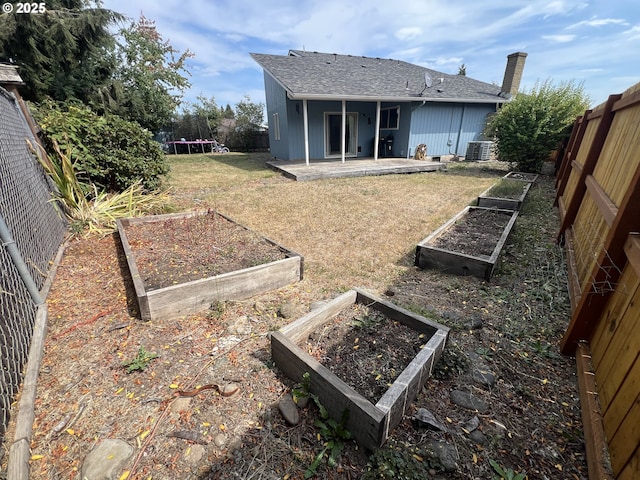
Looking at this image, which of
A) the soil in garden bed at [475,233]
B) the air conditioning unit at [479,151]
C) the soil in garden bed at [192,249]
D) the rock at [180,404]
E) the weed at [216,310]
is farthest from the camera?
the air conditioning unit at [479,151]

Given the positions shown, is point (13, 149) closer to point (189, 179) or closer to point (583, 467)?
point (583, 467)

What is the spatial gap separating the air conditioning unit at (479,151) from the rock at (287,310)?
1326cm

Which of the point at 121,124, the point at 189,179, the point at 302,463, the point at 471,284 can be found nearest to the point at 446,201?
the point at 471,284

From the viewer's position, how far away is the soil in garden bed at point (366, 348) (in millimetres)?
1795

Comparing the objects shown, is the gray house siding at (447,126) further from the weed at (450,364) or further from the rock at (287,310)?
the weed at (450,364)

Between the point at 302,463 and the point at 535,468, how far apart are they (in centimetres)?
120

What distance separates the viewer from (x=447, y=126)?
42.6ft

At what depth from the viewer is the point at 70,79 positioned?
1088 centimetres

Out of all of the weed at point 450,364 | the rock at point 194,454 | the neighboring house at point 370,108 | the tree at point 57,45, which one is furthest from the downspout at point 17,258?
the tree at point 57,45

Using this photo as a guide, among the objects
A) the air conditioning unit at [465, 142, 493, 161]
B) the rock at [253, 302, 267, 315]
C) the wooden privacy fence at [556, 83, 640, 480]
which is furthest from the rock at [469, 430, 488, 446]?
the air conditioning unit at [465, 142, 493, 161]

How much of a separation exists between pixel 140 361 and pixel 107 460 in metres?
0.67

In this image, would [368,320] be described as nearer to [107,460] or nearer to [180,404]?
[180,404]

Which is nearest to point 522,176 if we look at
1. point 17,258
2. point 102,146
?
point 102,146

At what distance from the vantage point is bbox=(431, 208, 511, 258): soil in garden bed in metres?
3.78
